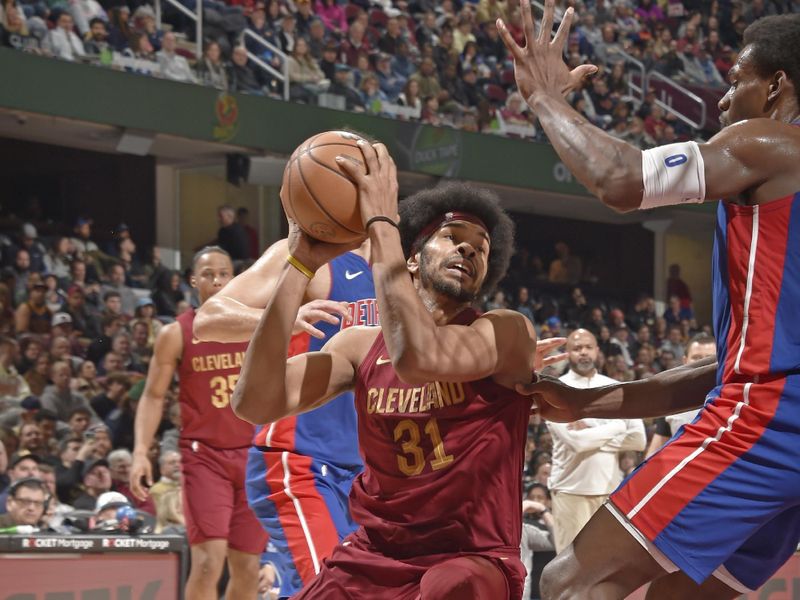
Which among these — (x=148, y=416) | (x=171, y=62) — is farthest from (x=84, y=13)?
(x=148, y=416)

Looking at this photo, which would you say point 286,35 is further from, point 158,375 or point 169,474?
point 158,375

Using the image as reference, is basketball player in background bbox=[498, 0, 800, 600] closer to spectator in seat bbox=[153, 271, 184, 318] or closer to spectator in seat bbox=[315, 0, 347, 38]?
spectator in seat bbox=[153, 271, 184, 318]

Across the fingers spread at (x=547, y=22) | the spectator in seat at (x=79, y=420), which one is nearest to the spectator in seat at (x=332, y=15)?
the spectator in seat at (x=79, y=420)

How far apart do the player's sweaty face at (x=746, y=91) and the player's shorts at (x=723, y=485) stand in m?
0.74

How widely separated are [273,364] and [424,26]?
53.0 ft

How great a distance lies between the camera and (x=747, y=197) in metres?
3.28

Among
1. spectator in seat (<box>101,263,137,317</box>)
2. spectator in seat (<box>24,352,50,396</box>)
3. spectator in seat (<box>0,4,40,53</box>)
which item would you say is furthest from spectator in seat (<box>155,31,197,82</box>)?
spectator in seat (<box>24,352,50,396</box>)

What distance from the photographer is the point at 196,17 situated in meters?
15.4

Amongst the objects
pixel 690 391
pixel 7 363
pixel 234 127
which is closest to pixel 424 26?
pixel 234 127

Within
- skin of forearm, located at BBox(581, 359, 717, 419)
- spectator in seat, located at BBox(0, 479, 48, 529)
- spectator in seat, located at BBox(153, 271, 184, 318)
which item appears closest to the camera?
skin of forearm, located at BBox(581, 359, 717, 419)

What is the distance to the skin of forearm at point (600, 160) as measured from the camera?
318 cm

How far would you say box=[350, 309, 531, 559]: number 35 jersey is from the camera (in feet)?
11.2

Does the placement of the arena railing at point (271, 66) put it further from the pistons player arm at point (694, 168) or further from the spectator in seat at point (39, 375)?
the pistons player arm at point (694, 168)

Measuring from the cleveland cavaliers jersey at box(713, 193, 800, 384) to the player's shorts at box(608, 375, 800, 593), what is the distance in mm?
65
